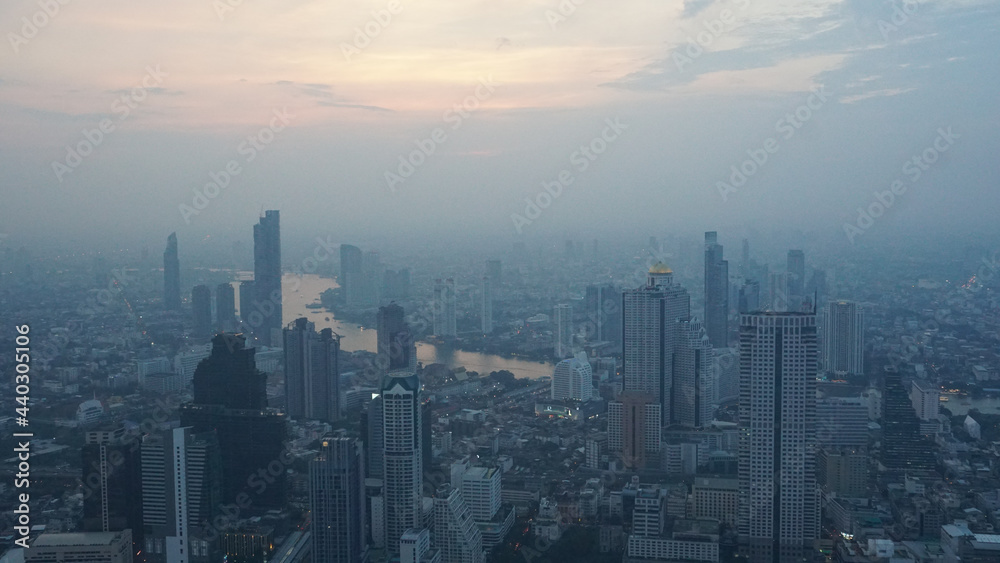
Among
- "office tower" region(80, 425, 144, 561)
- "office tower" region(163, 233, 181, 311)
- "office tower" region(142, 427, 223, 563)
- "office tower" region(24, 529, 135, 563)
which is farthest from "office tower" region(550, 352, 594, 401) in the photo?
"office tower" region(24, 529, 135, 563)

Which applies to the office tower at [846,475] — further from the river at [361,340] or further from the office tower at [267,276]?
the office tower at [267,276]

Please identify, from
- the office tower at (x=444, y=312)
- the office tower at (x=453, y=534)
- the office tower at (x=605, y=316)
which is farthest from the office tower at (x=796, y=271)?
the office tower at (x=453, y=534)

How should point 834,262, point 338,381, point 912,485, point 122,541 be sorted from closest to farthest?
point 122,541 → point 912,485 → point 338,381 → point 834,262

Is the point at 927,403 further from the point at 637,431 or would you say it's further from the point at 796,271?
the point at 796,271

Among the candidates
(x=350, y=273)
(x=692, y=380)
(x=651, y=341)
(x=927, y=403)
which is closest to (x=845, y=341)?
(x=927, y=403)

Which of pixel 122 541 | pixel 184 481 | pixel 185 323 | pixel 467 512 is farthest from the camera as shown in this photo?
pixel 185 323

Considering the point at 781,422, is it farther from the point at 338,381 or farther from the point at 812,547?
the point at 338,381

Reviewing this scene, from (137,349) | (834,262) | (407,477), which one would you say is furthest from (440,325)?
(407,477)
